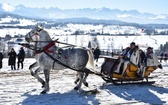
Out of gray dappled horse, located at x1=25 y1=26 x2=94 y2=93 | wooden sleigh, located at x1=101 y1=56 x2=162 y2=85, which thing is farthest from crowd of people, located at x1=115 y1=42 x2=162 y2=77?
gray dappled horse, located at x1=25 y1=26 x2=94 y2=93

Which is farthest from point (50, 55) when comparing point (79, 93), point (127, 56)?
point (127, 56)

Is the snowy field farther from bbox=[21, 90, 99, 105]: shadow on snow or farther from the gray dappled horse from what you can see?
the gray dappled horse

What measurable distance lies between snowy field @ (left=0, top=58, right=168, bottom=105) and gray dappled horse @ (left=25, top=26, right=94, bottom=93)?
72cm

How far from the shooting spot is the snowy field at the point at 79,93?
A: 11836 millimetres

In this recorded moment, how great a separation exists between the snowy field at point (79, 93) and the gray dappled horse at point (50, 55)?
72cm

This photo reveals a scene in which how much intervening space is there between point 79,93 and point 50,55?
195 cm

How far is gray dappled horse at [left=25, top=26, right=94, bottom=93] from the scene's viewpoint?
43.7 feet

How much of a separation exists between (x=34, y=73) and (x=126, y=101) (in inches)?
160

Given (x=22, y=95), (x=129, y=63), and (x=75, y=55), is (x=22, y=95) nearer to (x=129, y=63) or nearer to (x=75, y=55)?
(x=75, y=55)

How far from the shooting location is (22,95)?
12.6m

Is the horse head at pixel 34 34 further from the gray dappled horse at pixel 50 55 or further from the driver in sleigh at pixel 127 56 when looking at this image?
the driver in sleigh at pixel 127 56

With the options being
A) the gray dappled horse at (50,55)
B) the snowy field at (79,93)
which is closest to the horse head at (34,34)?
the gray dappled horse at (50,55)

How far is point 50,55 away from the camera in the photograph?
1338cm

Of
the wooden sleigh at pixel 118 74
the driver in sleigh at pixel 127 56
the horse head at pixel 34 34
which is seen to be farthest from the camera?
the wooden sleigh at pixel 118 74
